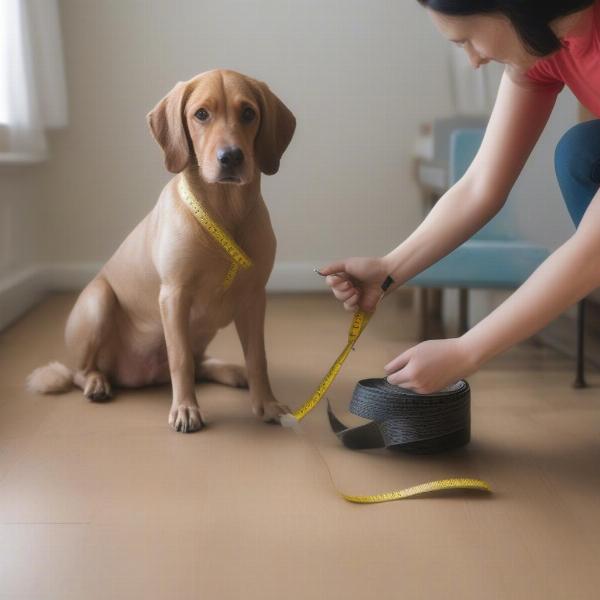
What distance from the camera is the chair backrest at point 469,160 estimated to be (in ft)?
9.25

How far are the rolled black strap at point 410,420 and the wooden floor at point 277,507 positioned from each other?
3 cm

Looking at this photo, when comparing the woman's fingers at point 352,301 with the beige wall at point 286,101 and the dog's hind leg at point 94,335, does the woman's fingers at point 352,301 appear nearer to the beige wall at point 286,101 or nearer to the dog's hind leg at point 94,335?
the dog's hind leg at point 94,335

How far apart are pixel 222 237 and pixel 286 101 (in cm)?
199

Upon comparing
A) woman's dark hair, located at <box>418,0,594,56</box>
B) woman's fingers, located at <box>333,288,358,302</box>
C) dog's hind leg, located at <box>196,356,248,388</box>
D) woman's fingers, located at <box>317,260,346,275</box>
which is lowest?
dog's hind leg, located at <box>196,356,248,388</box>

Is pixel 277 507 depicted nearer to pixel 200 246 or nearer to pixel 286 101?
pixel 200 246

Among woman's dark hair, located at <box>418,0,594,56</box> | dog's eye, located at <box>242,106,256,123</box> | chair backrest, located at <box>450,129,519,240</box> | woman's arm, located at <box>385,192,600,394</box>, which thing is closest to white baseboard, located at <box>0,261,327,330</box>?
chair backrest, located at <box>450,129,519,240</box>

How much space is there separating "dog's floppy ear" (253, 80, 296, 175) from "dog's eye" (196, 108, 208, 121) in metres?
0.13

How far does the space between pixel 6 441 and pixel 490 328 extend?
110 cm

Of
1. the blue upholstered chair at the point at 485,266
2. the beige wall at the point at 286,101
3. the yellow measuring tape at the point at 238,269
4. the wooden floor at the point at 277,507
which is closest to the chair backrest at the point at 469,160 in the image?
the blue upholstered chair at the point at 485,266

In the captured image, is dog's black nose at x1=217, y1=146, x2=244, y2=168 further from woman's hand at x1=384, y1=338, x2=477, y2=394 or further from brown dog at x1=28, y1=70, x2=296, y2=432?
woman's hand at x1=384, y1=338, x2=477, y2=394

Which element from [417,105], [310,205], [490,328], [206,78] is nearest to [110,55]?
[310,205]

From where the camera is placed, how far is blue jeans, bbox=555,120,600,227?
170 cm

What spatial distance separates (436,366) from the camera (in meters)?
1.33

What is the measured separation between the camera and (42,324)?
3049 millimetres
